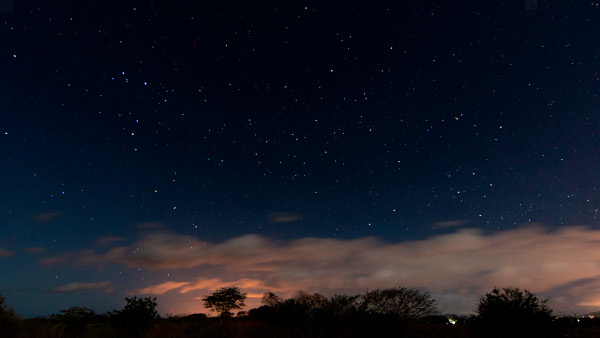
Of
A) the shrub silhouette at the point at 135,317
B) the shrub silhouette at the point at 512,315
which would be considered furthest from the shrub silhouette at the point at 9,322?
the shrub silhouette at the point at 512,315

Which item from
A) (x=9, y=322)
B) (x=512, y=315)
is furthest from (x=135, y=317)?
(x=512, y=315)

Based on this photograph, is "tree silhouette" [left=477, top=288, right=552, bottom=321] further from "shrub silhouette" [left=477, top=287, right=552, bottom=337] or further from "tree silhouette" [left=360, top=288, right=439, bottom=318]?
"tree silhouette" [left=360, top=288, right=439, bottom=318]

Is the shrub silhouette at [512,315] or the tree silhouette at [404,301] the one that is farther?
the tree silhouette at [404,301]

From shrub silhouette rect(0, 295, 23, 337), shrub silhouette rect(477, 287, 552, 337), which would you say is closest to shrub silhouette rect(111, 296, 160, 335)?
shrub silhouette rect(0, 295, 23, 337)

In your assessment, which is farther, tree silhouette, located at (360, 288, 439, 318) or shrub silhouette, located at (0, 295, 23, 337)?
tree silhouette, located at (360, 288, 439, 318)

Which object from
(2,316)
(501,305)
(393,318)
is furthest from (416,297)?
(2,316)

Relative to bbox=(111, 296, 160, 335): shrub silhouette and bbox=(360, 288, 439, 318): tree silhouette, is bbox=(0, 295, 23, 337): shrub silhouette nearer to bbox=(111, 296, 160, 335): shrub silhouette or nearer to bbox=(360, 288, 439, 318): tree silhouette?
bbox=(111, 296, 160, 335): shrub silhouette

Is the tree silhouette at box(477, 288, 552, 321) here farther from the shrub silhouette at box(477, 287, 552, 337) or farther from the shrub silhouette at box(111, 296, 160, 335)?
the shrub silhouette at box(111, 296, 160, 335)

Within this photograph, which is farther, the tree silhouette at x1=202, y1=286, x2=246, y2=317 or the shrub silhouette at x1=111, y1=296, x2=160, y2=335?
the tree silhouette at x1=202, y1=286, x2=246, y2=317

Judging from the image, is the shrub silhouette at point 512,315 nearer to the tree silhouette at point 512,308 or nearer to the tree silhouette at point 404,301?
the tree silhouette at point 512,308

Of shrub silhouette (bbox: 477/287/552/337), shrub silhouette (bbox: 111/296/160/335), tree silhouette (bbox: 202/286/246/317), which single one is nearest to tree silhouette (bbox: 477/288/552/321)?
shrub silhouette (bbox: 477/287/552/337)

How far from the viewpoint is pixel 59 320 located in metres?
19.5

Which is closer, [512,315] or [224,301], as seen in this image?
[512,315]

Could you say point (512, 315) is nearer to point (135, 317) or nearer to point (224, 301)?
point (135, 317)
